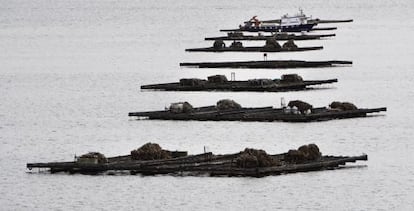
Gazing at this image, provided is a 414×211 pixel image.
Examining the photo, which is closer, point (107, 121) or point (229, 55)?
point (107, 121)

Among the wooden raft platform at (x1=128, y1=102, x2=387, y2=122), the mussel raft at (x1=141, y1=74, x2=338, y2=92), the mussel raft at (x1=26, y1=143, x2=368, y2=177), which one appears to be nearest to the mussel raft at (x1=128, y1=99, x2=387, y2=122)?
the wooden raft platform at (x1=128, y1=102, x2=387, y2=122)

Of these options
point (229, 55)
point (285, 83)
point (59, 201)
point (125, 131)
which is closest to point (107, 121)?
point (125, 131)

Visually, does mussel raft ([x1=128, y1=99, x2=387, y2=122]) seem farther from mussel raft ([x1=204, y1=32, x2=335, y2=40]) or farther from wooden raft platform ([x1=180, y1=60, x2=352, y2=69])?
mussel raft ([x1=204, y1=32, x2=335, y2=40])

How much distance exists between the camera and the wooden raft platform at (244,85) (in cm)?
10319

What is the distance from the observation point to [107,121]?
298 feet

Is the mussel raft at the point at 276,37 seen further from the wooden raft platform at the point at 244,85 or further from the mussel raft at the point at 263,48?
the wooden raft platform at the point at 244,85

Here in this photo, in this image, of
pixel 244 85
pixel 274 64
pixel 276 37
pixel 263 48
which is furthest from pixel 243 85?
pixel 276 37

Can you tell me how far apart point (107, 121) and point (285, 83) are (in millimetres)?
16797

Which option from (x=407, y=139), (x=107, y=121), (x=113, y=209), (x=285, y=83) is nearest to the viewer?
(x=113, y=209)

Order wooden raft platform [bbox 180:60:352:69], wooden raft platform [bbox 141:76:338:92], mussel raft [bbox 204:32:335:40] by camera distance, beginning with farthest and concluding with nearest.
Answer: mussel raft [bbox 204:32:335:40] → wooden raft platform [bbox 180:60:352:69] → wooden raft platform [bbox 141:76:338:92]

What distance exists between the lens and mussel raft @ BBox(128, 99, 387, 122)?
284 feet

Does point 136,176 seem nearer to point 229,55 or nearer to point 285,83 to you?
point 285,83

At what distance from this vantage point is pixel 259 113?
88.2 meters

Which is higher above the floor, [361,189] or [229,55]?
[229,55]
